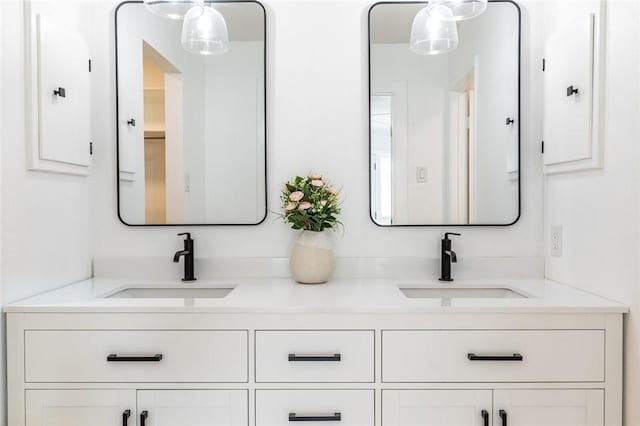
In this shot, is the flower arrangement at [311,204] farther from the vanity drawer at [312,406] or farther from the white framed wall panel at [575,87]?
the white framed wall panel at [575,87]

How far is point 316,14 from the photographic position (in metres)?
1.90

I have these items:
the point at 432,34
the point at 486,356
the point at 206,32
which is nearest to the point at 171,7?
the point at 206,32

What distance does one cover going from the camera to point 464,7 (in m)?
1.60

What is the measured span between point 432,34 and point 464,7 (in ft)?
0.55

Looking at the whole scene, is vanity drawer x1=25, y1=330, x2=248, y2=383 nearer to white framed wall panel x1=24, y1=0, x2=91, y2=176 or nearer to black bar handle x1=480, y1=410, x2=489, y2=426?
white framed wall panel x1=24, y1=0, x2=91, y2=176

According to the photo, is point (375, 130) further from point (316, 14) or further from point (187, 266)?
point (187, 266)

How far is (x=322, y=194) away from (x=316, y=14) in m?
0.76

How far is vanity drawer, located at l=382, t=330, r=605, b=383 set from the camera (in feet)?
4.44

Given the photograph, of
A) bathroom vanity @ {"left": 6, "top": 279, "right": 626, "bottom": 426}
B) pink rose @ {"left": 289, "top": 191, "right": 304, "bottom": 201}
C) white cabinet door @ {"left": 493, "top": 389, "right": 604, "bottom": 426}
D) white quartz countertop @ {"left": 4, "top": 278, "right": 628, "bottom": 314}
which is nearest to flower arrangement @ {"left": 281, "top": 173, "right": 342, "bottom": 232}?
pink rose @ {"left": 289, "top": 191, "right": 304, "bottom": 201}

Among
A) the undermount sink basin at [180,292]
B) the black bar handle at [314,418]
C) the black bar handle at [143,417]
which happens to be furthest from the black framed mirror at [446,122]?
the black bar handle at [143,417]

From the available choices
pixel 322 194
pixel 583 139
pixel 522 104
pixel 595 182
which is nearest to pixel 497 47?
pixel 522 104

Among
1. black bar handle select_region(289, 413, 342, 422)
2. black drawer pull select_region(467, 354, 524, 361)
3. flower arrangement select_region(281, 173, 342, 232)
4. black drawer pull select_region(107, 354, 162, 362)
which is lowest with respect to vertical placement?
black bar handle select_region(289, 413, 342, 422)

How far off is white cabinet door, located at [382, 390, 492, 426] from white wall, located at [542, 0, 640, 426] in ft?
1.42

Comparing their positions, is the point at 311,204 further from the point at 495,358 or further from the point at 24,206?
the point at 24,206
